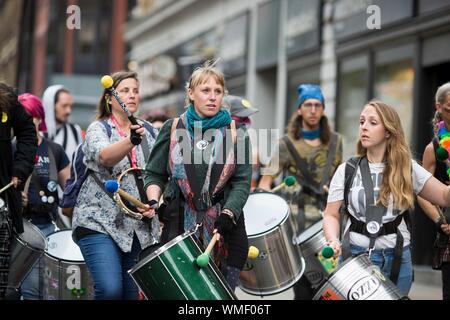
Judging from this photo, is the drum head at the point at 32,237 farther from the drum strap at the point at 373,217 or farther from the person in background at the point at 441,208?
the person in background at the point at 441,208

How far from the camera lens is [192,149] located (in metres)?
5.40

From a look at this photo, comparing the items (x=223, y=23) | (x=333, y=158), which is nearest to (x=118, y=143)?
(x=333, y=158)

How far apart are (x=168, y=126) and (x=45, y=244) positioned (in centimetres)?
169

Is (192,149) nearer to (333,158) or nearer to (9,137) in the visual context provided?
(9,137)

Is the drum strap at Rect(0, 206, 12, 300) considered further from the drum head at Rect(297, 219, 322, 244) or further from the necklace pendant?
the drum head at Rect(297, 219, 322, 244)

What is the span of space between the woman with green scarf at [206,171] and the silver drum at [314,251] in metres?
2.10

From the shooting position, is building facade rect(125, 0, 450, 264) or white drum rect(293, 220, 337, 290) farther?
building facade rect(125, 0, 450, 264)

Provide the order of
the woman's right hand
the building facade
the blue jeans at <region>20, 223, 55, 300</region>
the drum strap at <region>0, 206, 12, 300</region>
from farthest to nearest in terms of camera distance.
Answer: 1. the building facade
2. the blue jeans at <region>20, 223, 55, 300</region>
3. the drum strap at <region>0, 206, 12, 300</region>
4. the woman's right hand

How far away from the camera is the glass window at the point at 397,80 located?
13094 millimetres

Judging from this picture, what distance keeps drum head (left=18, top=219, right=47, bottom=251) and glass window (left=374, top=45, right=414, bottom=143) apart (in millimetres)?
6862

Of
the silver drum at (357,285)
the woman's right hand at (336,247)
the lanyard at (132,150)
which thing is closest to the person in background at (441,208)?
the woman's right hand at (336,247)

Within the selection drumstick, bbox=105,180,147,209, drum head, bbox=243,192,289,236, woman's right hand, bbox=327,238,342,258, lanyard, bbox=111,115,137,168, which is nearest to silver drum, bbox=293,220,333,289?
drum head, bbox=243,192,289,236

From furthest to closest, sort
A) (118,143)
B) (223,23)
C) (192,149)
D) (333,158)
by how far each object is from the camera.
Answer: (223,23) < (333,158) < (118,143) < (192,149)

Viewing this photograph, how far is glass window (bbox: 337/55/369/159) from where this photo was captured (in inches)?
581
